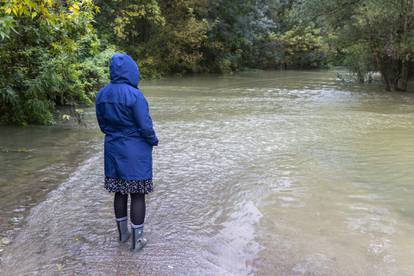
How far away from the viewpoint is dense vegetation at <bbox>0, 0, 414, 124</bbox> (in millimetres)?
8531

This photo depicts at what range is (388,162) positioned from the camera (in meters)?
7.35

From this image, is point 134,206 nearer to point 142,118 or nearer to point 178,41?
point 142,118

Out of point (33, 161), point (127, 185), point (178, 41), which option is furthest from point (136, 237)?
point (178, 41)

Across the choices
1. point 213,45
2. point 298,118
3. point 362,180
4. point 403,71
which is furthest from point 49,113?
point 213,45

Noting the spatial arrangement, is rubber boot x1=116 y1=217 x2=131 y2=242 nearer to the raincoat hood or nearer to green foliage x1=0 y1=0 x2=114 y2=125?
the raincoat hood

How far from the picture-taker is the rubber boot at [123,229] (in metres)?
4.33

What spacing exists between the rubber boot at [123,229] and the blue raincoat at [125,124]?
0.51m

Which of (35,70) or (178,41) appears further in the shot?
(178,41)

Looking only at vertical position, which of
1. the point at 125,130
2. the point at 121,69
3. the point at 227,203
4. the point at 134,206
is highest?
the point at 121,69

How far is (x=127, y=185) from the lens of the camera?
405cm

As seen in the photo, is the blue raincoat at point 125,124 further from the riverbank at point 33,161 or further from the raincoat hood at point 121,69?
the riverbank at point 33,161

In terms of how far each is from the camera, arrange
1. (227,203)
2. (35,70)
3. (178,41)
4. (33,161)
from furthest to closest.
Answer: (178,41) → (35,70) → (33,161) → (227,203)

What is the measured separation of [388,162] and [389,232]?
2893mm

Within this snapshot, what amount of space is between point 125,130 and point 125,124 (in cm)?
6
